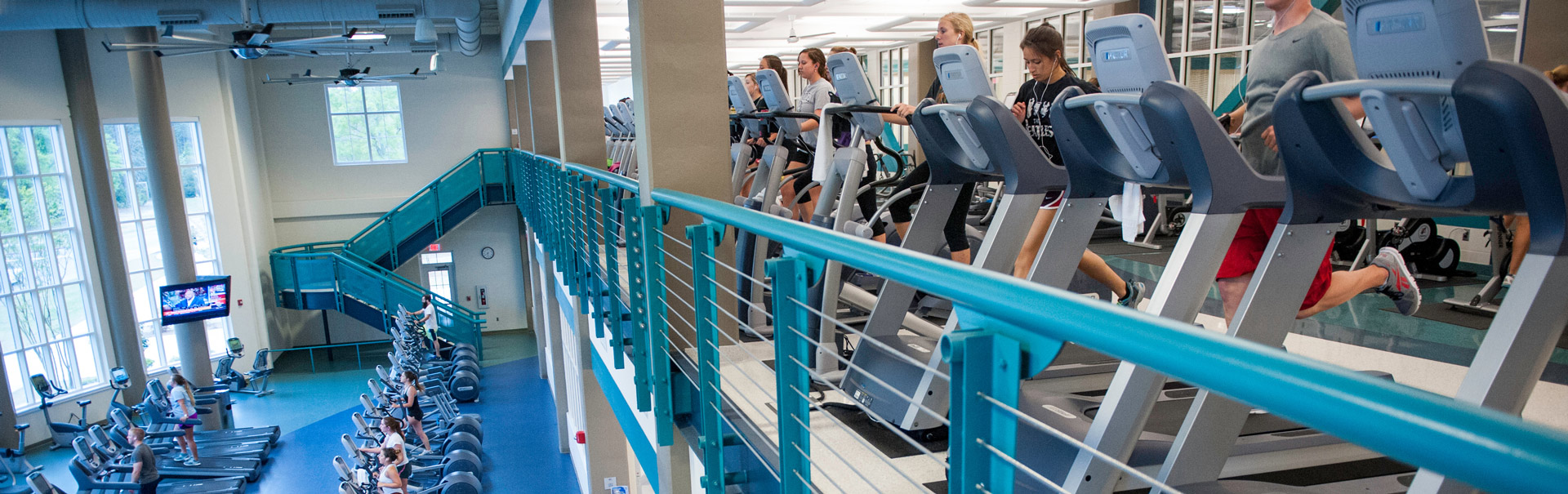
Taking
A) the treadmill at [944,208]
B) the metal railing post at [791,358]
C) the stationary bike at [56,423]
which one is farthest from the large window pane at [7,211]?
the metal railing post at [791,358]

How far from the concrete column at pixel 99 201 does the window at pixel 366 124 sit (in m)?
4.92

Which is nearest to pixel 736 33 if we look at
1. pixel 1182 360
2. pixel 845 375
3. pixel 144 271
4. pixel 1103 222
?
pixel 1103 222

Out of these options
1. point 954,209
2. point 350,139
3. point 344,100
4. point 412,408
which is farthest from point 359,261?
point 954,209

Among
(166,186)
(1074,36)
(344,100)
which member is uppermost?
(1074,36)

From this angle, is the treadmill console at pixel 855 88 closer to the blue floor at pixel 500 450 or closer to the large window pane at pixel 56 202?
the blue floor at pixel 500 450

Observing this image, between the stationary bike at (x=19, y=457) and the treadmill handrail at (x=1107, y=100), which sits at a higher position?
the treadmill handrail at (x=1107, y=100)

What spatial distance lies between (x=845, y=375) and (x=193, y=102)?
47.2 ft

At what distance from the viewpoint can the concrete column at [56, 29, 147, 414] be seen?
1112cm

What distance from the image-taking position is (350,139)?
1653cm

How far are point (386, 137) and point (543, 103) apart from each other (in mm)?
7998

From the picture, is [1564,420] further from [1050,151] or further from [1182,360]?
[1182,360]

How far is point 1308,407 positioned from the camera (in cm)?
66

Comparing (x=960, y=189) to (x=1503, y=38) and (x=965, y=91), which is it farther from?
(x=1503, y=38)

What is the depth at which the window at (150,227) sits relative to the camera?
12594mm
